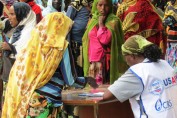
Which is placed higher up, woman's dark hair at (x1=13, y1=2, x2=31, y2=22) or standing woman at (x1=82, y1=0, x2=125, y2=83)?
woman's dark hair at (x1=13, y1=2, x2=31, y2=22)

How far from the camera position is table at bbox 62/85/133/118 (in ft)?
14.6

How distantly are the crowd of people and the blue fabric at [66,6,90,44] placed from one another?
10 centimetres

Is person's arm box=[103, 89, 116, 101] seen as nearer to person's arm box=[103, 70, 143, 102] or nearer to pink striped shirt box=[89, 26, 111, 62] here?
person's arm box=[103, 70, 143, 102]

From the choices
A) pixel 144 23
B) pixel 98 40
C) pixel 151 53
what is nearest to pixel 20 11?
pixel 98 40

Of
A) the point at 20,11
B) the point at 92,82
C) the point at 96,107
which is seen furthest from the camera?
the point at 20,11

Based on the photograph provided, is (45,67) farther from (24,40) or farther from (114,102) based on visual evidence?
(24,40)

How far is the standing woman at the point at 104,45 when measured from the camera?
21.3 feet

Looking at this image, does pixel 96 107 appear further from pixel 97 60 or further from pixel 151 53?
pixel 97 60

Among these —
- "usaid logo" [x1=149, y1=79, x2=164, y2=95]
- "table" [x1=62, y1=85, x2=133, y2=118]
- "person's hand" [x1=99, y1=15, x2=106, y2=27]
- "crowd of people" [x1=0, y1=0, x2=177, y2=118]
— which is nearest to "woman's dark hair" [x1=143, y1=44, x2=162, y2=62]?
"crowd of people" [x1=0, y1=0, x2=177, y2=118]

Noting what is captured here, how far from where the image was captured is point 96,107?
445 cm

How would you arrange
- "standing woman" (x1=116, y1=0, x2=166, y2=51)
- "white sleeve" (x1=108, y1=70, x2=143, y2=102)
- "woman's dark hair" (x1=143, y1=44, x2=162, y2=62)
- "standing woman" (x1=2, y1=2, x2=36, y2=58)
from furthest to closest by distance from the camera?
"standing woman" (x1=116, y1=0, x2=166, y2=51)
"standing woman" (x1=2, y1=2, x2=36, y2=58)
"woman's dark hair" (x1=143, y1=44, x2=162, y2=62)
"white sleeve" (x1=108, y1=70, x2=143, y2=102)

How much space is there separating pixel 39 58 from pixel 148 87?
1171 mm

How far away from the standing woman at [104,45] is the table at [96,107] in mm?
1559

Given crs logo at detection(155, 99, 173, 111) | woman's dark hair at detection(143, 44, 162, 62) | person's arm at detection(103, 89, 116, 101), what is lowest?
crs logo at detection(155, 99, 173, 111)
